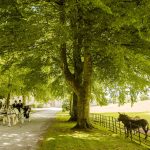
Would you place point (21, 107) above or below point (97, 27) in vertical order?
below

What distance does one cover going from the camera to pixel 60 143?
17797 millimetres

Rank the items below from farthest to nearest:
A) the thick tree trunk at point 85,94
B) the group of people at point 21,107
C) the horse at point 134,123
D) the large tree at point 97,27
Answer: the group of people at point 21,107 < the thick tree trunk at point 85,94 < the horse at point 134,123 < the large tree at point 97,27

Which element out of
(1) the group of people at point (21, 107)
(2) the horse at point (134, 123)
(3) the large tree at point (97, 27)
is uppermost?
(3) the large tree at point (97, 27)

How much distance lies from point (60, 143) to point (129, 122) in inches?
206

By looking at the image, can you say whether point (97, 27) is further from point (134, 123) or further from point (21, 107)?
point (21, 107)

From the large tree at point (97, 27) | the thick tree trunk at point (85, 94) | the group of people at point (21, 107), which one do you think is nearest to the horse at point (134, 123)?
the large tree at point (97, 27)

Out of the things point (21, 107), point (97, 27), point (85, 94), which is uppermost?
point (97, 27)

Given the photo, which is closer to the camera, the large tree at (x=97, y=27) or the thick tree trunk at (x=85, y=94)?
the large tree at (x=97, y=27)

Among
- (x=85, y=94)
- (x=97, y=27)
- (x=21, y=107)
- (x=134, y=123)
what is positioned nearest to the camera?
(x=97, y=27)

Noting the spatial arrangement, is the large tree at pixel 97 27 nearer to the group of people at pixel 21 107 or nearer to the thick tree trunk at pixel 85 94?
the thick tree trunk at pixel 85 94

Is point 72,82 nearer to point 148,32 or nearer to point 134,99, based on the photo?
point 134,99

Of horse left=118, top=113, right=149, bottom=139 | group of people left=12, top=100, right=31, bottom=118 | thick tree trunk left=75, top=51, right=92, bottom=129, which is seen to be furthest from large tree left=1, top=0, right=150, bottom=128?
group of people left=12, top=100, right=31, bottom=118

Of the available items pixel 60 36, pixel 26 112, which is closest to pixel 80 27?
pixel 60 36

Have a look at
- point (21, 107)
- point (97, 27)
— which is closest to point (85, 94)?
point (21, 107)
